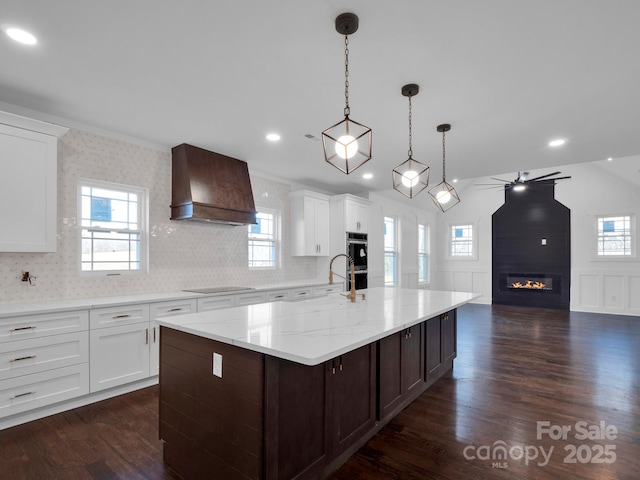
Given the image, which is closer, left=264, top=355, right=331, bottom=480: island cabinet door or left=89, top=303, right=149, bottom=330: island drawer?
left=264, top=355, right=331, bottom=480: island cabinet door

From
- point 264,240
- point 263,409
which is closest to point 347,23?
point 263,409

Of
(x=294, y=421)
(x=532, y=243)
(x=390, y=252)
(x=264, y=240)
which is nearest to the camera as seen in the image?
(x=294, y=421)

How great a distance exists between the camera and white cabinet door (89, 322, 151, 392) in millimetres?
3014

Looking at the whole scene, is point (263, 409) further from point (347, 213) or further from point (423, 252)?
point (423, 252)

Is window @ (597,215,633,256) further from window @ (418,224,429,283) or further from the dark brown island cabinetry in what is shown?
the dark brown island cabinetry

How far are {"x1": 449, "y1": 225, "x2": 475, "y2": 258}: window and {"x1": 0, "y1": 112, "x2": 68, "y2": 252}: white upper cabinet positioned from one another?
29.9 ft

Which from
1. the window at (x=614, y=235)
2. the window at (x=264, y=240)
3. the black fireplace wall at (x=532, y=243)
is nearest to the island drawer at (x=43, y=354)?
the window at (x=264, y=240)

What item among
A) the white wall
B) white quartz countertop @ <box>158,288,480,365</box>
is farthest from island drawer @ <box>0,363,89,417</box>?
the white wall

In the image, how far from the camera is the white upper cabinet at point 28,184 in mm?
2734

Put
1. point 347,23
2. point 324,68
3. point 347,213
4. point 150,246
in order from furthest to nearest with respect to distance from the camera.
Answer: point 347,213 → point 150,246 → point 324,68 → point 347,23

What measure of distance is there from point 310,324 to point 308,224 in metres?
3.74

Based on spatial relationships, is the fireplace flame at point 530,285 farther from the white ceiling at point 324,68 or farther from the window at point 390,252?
the white ceiling at point 324,68

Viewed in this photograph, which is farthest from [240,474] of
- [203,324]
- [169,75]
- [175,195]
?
[175,195]

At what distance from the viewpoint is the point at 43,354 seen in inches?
108
